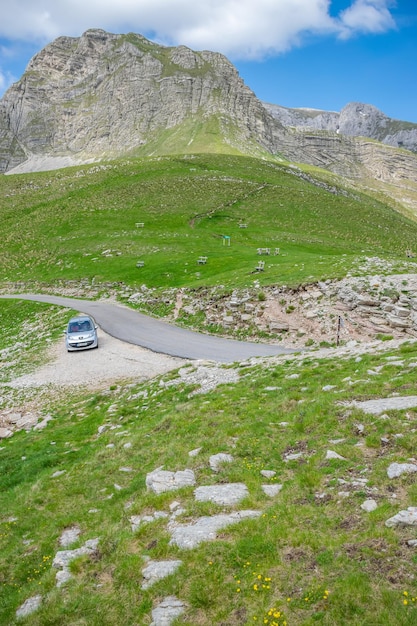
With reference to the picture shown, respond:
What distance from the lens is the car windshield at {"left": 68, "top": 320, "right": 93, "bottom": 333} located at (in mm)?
29969

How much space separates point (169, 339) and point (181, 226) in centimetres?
5395

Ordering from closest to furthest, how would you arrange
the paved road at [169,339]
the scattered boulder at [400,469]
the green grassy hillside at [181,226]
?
the scattered boulder at [400,469]
the paved road at [169,339]
the green grassy hillside at [181,226]

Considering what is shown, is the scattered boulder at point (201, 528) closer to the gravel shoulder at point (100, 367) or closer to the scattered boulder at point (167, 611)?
the scattered boulder at point (167, 611)

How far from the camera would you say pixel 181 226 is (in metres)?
80.6

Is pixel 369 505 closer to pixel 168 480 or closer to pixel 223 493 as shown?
pixel 223 493

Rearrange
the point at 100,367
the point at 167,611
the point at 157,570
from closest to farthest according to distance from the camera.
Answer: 1. the point at 167,611
2. the point at 157,570
3. the point at 100,367

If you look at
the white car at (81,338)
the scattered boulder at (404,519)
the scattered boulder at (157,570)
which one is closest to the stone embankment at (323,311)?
the white car at (81,338)

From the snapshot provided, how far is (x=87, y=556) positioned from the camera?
8.66 meters

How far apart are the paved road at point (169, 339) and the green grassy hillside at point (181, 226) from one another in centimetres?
816

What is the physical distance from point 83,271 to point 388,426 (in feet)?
183

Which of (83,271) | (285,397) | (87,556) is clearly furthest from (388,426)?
(83,271)

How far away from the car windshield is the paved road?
265 cm

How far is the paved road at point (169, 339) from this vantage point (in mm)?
25688

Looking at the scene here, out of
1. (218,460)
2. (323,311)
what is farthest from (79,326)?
(218,460)
